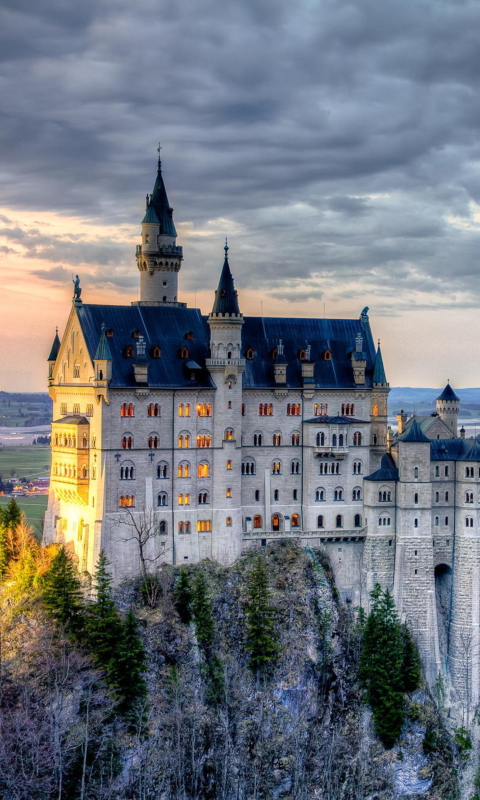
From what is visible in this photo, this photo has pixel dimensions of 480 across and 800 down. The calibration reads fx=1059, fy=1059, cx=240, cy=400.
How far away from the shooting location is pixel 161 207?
360 ft

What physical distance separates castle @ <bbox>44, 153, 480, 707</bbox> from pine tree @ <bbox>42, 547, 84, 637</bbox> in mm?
6197

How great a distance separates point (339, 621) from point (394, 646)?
5.86 meters

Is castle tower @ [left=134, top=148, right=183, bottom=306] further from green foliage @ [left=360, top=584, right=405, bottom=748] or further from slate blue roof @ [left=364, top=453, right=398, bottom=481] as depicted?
green foliage @ [left=360, top=584, right=405, bottom=748]

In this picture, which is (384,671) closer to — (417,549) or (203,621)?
(417,549)

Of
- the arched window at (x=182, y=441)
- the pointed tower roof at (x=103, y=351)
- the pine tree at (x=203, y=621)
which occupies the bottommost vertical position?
the pine tree at (x=203, y=621)

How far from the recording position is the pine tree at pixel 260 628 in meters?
93.0

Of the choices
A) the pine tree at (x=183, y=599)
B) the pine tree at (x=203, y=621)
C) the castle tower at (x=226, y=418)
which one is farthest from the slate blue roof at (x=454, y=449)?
the pine tree at (x=183, y=599)

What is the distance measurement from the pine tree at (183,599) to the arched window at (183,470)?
9.53 m

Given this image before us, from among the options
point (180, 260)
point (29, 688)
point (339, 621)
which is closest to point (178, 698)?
point (29, 688)

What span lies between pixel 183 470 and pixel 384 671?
25.8 meters

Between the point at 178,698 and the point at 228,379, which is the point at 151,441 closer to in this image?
the point at 228,379

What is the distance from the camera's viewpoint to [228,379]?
3935 inches

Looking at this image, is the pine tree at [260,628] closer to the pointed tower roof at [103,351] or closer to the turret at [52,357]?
the pointed tower roof at [103,351]

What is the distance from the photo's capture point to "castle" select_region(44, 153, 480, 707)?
97062mm
